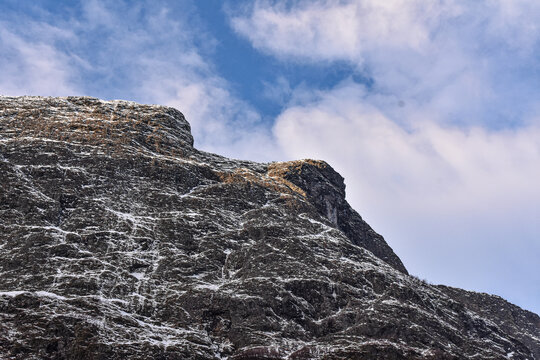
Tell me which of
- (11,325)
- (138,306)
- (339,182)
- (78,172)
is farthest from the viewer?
(339,182)

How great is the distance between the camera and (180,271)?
236 ft

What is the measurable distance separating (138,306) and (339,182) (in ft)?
234

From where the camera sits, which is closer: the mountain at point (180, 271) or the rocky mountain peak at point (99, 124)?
the mountain at point (180, 271)

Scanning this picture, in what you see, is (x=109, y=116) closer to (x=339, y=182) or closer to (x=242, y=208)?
(x=242, y=208)

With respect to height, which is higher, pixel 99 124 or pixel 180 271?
pixel 99 124

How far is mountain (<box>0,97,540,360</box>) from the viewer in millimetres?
58219

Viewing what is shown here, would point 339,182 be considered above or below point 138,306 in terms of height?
above

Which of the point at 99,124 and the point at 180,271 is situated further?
the point at 99,124

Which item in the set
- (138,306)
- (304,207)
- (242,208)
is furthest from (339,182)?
(138,306)

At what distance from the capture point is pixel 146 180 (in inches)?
3600

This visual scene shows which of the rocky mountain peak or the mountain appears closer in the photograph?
the mountain

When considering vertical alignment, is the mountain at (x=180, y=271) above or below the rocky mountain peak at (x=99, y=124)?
below

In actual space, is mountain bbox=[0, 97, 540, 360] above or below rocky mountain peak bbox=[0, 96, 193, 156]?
below

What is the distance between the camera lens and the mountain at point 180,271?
Answer: 58219mm
